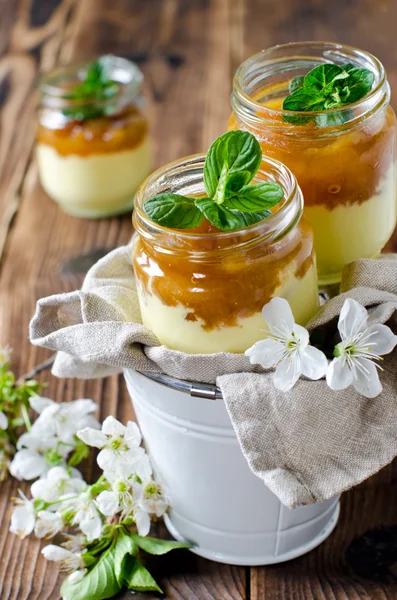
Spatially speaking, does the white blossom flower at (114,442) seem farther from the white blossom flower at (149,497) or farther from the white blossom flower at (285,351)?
the white blossom flower at (285,351)

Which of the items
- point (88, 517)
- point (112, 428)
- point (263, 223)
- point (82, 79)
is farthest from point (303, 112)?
point (82, 79)

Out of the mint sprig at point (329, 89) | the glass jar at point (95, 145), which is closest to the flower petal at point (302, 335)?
the mint sprig at point (329, 89)

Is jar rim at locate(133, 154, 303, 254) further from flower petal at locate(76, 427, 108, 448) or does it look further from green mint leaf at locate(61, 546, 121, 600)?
green mint leaf at locate(61, 546, 121, 600)

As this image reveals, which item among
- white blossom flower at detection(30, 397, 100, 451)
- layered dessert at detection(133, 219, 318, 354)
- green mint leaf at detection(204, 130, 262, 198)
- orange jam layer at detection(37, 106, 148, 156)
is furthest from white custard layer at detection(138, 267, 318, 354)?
orange jam layer at detection(37, 106, 148, 156)

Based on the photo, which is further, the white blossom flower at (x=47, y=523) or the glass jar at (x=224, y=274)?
the white blossom flower at (x=47, y=523)

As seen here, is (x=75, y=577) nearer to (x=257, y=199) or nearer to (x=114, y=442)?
(x=114, y=442)

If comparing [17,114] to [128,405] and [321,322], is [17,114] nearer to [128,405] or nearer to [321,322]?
[128,405]
